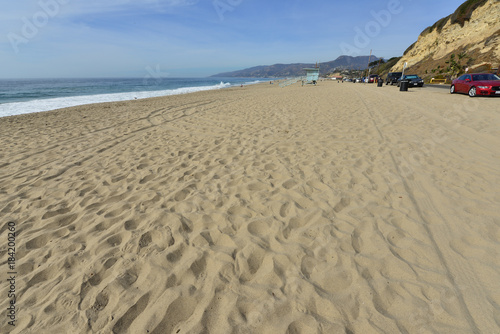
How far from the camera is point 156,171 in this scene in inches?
187

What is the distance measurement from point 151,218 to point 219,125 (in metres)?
6.00

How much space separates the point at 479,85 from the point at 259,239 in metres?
17.8

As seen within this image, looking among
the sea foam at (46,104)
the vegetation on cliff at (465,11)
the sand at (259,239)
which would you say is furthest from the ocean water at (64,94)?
the vegetation on cliff at (465,11)

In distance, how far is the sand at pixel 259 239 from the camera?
1.95m

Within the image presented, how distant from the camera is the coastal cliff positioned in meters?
27.2

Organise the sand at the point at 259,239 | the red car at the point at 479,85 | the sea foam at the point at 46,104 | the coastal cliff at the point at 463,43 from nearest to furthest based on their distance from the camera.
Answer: the sand at the point at 259,239 → the red car at the point at 479,85 → the sea foam at the point at 46,104 → the coastal cliff at the point at 463,43

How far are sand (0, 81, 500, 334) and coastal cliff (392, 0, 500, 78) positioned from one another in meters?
32.6

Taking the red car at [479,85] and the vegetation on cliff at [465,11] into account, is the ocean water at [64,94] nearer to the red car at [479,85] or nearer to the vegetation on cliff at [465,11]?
the red car at [479,85]

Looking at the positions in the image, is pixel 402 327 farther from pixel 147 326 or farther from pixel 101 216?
pixel 101 216

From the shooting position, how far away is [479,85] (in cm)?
1312

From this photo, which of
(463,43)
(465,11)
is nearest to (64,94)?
(463,43)

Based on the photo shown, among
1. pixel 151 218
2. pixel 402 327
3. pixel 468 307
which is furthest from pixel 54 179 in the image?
pixel 468 307

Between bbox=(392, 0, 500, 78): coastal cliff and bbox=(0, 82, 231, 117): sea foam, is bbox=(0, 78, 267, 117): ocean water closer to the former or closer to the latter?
bbox=(0, 82, 231, 117): sea foam

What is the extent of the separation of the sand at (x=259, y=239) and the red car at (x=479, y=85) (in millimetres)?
10739
